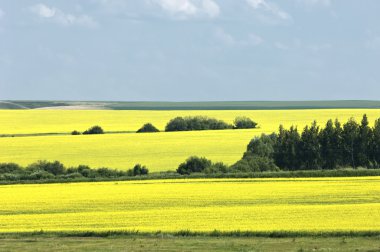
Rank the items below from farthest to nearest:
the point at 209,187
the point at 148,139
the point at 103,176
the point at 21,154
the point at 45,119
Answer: the point at 45,119
the point at 148,139
the point at 21,154
the point at 103,176
the point at 209,187

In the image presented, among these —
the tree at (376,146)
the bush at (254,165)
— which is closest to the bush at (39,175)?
the bush at (254,165)

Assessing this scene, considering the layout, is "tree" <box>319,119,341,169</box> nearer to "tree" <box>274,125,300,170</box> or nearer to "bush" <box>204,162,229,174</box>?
"tree" <box>274,125,300,170</box>

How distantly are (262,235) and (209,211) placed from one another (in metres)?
4.90

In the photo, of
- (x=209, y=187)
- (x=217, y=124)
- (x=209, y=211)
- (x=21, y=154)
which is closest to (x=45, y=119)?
(x=217, y=124)

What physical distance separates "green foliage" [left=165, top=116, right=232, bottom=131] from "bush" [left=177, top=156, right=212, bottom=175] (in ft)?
116

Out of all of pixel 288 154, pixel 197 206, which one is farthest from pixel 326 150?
pixel 197 206

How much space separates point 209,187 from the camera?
133 ft

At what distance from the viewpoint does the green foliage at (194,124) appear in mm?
90188

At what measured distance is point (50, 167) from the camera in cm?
5519

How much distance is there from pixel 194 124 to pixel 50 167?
122ft

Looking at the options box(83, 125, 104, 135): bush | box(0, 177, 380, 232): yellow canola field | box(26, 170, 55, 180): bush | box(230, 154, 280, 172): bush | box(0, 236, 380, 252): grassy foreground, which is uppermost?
box(83, 125, 104, 135): bush

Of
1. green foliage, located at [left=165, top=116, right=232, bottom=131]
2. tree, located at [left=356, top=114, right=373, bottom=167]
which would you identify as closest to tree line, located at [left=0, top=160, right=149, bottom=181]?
tree, located at [left=356, top=114, right=373, bottom=167]

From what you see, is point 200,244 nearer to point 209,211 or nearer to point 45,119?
point 209,211

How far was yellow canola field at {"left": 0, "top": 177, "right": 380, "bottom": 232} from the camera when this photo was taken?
28.5m
